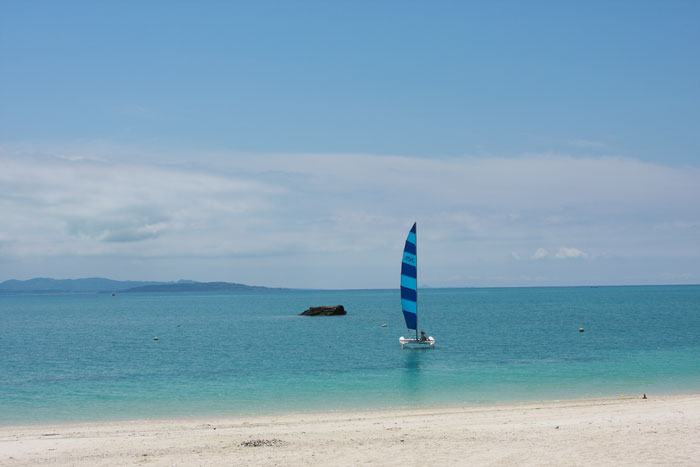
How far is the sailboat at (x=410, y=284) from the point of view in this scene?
2045 inches

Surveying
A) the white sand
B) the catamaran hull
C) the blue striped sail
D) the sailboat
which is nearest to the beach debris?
the white sand

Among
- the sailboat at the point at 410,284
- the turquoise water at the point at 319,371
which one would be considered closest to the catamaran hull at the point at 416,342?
the sailboat at the point at 410,284

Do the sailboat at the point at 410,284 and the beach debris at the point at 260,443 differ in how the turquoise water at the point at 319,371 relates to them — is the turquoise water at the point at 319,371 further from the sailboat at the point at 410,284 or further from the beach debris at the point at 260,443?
the beach debris at the point at 260,443

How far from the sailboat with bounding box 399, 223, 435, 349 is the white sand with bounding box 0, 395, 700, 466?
1049 inches

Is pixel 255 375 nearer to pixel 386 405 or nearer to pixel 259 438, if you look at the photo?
pixel 386 405

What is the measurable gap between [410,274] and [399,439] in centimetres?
3402

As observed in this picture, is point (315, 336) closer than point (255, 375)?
No

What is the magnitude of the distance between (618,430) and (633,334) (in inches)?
2118

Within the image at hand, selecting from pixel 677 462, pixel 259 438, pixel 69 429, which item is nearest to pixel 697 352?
pixel 677 462

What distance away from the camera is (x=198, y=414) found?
27.4m

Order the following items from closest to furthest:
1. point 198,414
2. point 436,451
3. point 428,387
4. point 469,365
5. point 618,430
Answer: point 436,451, point 618,430, point 198,414, point 428,387, point 469,365

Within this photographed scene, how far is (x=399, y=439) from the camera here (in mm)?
19000

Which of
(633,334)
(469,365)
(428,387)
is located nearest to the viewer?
(428,387)

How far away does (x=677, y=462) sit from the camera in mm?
15102
